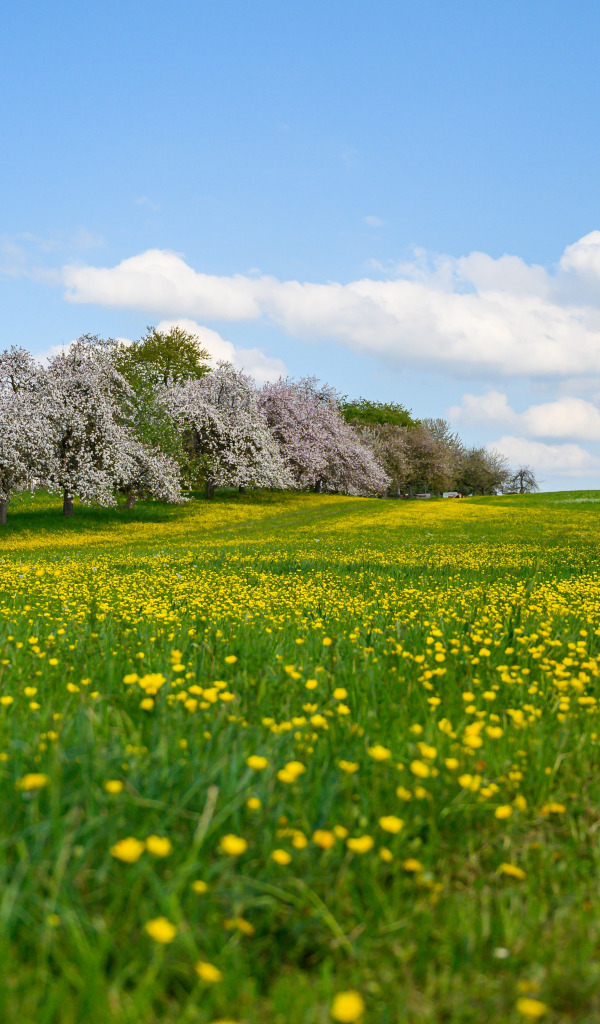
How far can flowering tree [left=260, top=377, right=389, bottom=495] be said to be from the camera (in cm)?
5907

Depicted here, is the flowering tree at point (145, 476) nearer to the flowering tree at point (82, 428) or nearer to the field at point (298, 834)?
the flowering tree at point (82, 428)

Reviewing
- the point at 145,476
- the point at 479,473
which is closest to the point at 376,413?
the point at 479,473

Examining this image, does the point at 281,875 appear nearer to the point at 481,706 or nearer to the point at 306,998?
the point at 306,998

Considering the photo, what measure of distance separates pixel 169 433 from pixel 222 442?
23.6ft

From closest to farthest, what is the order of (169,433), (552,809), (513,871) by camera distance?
1. (513,871)
2. (552,809)
3. (169,433)

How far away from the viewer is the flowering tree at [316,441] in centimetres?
5907

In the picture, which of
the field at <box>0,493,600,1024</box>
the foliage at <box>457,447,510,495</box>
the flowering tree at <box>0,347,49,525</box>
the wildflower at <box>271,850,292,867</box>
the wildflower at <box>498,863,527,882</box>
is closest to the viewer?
the field at <box>0,493,600,1024</box>

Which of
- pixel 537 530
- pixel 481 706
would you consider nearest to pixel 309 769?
pixel 481 706

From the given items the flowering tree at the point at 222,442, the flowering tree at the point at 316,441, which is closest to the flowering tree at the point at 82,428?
the flowering tree at the point at 222,442

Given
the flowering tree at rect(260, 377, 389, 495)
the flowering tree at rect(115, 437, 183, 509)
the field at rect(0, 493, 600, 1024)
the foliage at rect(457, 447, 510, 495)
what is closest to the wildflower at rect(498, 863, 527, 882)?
the field at rect(0, 493, 600, 1024)

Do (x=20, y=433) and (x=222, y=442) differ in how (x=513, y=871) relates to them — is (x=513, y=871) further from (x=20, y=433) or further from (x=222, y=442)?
(x=222, y=442)

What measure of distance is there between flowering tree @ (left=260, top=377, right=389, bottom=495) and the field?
167 ft

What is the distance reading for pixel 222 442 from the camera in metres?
48.3

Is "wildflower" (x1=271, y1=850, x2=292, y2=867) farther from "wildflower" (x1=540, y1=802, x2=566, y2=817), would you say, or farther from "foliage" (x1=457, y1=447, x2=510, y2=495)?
"foliage" (x1=457, y1=447, x2=510, y2=495)
